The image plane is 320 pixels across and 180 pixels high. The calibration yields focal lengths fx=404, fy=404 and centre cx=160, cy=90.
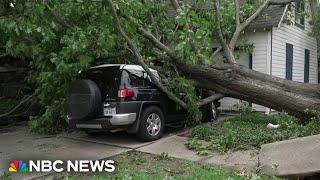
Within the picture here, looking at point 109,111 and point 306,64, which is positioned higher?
point 306,64

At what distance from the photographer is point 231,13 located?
11.4m

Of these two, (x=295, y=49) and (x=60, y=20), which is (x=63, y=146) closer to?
(x=60, y=20)

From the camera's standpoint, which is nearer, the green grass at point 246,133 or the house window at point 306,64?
the green grass at point 246,133

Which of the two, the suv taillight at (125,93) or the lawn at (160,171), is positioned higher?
the suv taillight at (125,93)

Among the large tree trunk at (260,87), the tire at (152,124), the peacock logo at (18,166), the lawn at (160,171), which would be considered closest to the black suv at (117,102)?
the tire at (152,124)

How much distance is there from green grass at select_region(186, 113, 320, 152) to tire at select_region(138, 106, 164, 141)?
822 mm

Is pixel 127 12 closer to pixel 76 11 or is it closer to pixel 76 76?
pixel 76 11

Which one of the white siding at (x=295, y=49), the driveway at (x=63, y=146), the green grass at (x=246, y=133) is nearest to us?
the driveway at (x=63, y=146)

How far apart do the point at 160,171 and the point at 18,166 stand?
2600 millimetres

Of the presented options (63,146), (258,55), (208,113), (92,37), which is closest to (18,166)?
(63,146)

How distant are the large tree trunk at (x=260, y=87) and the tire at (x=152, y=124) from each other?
147 cm

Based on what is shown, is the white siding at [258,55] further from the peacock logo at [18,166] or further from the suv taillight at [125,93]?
the peacock logo at [18,166]

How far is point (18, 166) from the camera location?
7285mm

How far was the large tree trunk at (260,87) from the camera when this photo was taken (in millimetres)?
9583
